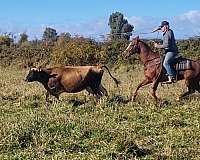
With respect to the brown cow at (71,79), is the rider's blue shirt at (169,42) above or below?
above

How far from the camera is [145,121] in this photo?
12312mm

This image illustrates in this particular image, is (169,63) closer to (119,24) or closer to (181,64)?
(181,64)

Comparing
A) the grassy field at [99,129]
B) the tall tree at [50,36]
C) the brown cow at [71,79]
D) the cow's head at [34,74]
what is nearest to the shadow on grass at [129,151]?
the grassy field at [99,129]

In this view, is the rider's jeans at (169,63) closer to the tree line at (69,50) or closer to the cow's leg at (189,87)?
the cow's leg at (189,87)

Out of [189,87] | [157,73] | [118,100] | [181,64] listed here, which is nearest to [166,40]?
[181,64]

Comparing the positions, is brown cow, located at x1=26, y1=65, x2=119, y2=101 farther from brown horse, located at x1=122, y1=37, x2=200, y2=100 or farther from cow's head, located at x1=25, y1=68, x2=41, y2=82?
brown horse, located at x1=122, y1=37, x2=200, y2=100

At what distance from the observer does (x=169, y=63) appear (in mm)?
15781

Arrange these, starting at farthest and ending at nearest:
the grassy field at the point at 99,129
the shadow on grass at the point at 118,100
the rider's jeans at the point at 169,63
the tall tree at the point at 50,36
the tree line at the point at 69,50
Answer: the tall tree at the point at 50,36 → the tree line at the point at 69,50 → the rider's jeans at the point at 169,63 → the shadow on grass at the point at 118,100 → the grassy field at the point at 99,129

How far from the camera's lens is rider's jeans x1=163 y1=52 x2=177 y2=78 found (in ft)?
51.6

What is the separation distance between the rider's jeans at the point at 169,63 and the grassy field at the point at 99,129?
2.75 ft

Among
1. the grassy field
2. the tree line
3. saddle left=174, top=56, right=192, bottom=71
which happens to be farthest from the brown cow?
the tree line

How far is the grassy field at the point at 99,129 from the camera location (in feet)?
30.0

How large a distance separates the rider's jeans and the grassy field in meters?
0.84

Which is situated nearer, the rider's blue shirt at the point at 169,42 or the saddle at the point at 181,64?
the rider's blue shirt at the point at 169,42
